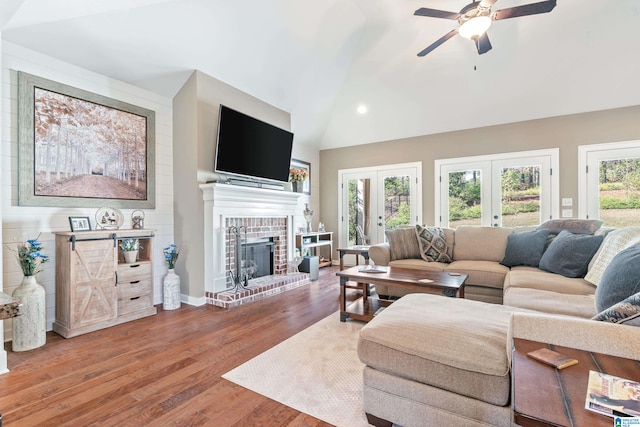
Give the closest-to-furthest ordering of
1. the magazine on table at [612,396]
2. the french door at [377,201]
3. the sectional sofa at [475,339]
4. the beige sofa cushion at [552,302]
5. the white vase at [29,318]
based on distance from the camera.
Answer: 1. the magazine on table at [612,396]
2. the sectional sofa at [475,339]
3. the beige sofa cushion at [552,302]
4. the white vase at [29,318]
5. the french door at [377,201]

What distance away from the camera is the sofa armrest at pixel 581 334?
40.2 inches

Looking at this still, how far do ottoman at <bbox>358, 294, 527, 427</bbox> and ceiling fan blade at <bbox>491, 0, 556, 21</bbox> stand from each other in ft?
8.44

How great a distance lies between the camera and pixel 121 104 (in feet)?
11.1

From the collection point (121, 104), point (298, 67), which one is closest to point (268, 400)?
point (121, 104)

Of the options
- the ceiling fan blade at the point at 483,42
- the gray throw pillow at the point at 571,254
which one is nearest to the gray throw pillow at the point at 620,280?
the gray throw pillow at the point at 571,254

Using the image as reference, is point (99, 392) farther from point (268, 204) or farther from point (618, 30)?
point (618, 30)

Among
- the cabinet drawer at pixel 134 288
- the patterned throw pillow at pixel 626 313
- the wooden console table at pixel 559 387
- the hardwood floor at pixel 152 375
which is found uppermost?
the patterned throw pillow at pixel 626 313

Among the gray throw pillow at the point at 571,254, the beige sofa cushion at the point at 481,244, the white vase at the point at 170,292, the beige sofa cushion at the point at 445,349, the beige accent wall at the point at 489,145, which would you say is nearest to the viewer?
the beige sofa cushion at the point at 445,349

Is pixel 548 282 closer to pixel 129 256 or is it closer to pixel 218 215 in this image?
→ pixel 218 215

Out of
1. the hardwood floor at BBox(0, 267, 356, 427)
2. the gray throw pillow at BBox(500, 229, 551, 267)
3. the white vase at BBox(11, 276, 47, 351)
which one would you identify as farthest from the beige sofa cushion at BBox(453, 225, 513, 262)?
the white vase at BBox(11, 276, 47, 351)

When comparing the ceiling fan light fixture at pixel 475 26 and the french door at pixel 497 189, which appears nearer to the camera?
the ceiling fan light fixture at pixel 475 26

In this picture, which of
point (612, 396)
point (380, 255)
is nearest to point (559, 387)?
point (612, 396)

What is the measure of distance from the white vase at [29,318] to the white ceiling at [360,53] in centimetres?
199

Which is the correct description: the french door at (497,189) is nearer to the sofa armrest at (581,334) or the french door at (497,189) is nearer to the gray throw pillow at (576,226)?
the gray throw pillow at (576,226)
